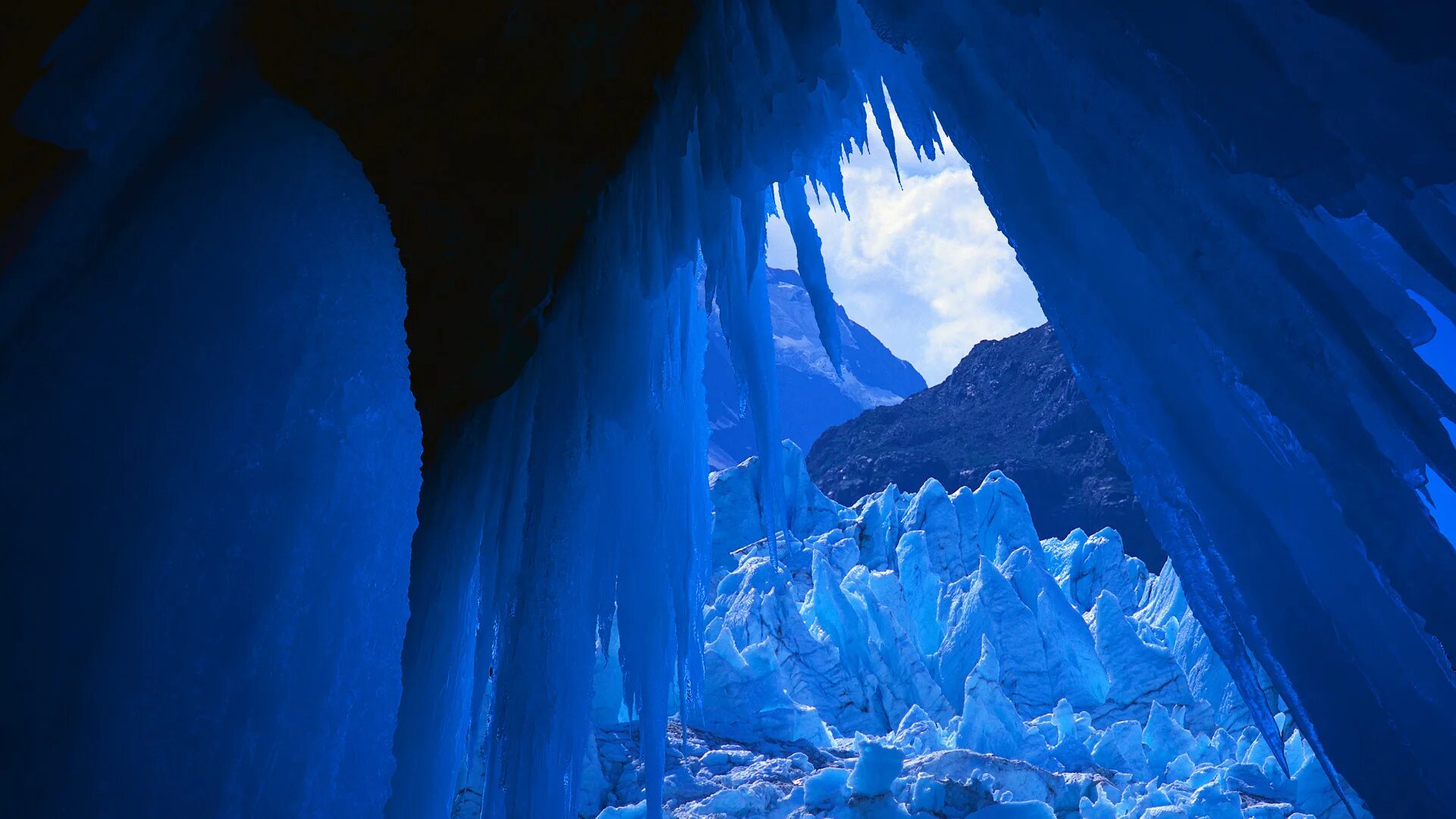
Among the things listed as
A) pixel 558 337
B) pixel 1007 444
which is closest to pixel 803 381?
pixel 1007 444

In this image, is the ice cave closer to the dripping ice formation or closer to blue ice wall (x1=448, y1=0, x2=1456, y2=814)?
blue ice wall (x1=448, y1=0, x2=1456, y2=814)

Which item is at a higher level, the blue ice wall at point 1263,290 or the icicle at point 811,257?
the icicle at point 811,257

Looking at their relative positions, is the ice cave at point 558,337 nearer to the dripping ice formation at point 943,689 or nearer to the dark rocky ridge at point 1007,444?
the dripping ice formation at point 943,689

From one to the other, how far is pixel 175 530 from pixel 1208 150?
2.56m

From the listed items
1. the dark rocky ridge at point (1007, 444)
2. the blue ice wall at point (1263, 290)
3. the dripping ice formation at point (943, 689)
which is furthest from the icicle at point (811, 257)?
the dark rocky ridge at point (1007, 444)

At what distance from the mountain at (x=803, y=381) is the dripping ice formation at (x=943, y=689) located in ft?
155

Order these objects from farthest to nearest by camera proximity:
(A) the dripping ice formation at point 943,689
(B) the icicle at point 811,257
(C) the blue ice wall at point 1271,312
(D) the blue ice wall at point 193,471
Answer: (A) the dripping ice formation at point 943,689 < (B) the icicle at point 811,257 < (D) the blue ice wall at point 193,471 < (C) the blue ice wall at point 1271,312

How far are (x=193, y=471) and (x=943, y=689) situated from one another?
54.0 feet

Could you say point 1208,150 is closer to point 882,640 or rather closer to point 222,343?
point 222,343

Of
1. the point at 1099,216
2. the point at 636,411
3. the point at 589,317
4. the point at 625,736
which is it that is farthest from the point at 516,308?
the point at 625,736

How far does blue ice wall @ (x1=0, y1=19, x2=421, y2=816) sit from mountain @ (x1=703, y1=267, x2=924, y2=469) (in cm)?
6705

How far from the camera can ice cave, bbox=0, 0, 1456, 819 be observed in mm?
1445

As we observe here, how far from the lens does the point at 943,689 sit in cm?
1678

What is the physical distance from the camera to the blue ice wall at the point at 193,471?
6.74 ft
